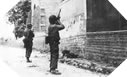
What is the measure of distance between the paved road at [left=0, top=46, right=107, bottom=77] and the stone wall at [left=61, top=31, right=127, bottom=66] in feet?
1.86

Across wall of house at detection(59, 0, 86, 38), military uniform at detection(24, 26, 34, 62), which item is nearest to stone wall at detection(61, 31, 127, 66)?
wall of house at detection(59, 0, 86, 38)

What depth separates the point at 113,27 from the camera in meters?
4.55

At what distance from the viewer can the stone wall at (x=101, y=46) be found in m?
4.27

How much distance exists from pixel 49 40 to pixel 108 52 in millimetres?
1169

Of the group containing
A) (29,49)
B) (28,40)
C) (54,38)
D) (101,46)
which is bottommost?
(29,49)

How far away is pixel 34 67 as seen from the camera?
4.76 meters

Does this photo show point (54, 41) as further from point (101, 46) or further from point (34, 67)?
point (101, 46)

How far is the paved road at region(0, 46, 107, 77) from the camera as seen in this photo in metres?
4.04

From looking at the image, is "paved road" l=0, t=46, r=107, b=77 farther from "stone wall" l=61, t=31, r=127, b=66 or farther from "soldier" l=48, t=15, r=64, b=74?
"stone wall" l=61, t=31, r=127, b=66

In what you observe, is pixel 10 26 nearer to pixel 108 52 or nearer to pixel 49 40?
pixel 49 40

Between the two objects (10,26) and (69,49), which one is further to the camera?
(69,49)

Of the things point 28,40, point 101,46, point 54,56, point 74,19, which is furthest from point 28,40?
point 101,46

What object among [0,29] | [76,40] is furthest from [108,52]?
[0,29]

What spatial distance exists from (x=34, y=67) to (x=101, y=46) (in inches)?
53.7
